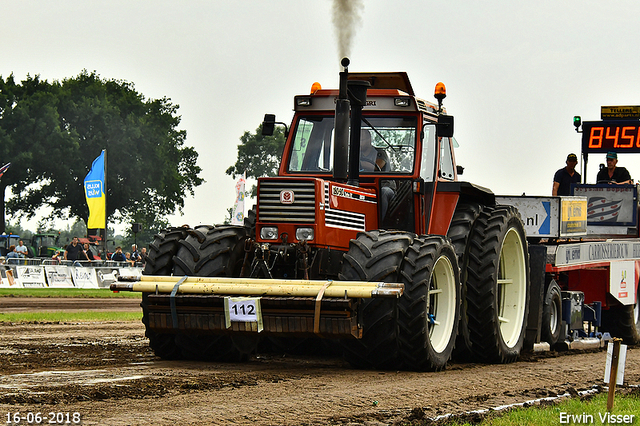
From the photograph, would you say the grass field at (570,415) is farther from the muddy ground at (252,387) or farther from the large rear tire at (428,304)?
the large rear tire at (428,304)

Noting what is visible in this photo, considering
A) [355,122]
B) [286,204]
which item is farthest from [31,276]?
[286,204]

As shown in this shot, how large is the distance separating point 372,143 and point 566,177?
7.75 m

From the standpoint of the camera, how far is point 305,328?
875 cm

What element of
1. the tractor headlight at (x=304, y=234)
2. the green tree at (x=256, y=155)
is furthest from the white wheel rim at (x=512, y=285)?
the green tree at (x=256, y=155)

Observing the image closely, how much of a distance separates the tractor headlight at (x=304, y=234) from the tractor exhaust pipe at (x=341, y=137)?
703 millimetres

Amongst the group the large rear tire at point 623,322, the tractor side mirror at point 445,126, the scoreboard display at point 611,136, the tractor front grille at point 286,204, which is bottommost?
the large rear tire at point 623,322

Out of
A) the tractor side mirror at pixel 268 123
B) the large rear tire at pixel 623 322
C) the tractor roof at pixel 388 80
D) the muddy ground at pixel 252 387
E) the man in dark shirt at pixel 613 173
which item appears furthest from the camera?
the man in dark shirt at pixel 613 173

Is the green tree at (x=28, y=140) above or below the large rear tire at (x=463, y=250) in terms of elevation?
above

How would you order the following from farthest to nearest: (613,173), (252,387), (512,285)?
(613,173) → (512,285) → (252,387)

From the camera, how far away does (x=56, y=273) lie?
3184 centimetres

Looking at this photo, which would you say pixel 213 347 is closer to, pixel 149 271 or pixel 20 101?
pixel 149 271

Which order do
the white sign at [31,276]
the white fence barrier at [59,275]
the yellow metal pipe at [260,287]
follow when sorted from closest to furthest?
1. the yellow metal pipe at [260,287]
2. the white fence barrier at [59,275]
3. the white sign at [31,276]

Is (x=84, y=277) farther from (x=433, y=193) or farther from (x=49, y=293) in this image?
(x=433, y=193)

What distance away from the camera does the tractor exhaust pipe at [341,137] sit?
9.66 metres
